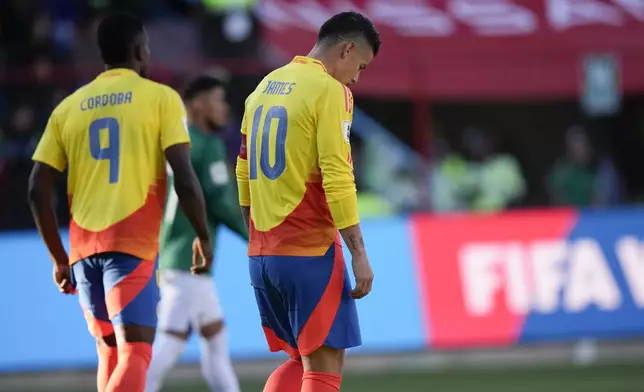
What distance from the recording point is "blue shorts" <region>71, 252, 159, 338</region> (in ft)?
21.4

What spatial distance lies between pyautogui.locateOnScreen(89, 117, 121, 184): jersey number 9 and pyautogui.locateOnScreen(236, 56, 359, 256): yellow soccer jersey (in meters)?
→ 0.79

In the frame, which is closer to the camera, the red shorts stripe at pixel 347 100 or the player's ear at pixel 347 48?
the red shorts stripe at pixel 347 100

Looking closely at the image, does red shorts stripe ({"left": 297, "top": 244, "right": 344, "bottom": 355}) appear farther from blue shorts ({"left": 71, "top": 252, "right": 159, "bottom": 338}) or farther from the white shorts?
the white shorts

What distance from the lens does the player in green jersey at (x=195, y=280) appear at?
8.46m

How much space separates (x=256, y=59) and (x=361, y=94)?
1929 mm

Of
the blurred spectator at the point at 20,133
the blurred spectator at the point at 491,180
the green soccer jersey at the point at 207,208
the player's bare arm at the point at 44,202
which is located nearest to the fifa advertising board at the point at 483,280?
the blurred spectator at the point at 20,133

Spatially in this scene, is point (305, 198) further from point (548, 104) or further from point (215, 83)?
point (548, 104)

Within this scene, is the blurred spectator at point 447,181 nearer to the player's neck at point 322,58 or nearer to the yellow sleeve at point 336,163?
the player's neck at point 322,58

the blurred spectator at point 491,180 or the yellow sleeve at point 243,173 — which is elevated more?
the yellow sleeve at point 243,173

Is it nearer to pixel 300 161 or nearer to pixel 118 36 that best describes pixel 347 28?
pixel 300 161

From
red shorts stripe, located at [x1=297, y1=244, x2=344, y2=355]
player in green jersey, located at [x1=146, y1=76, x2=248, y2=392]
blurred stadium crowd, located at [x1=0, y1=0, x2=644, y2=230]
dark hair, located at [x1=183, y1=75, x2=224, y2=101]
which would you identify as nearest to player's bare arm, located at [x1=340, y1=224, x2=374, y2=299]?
red shorts stripe, located at [x1=297, y1=244, x2=344, y2=355]

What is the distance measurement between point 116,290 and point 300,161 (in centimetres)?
127

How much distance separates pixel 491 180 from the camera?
17.0 m

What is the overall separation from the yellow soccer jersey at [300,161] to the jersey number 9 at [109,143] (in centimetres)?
79
